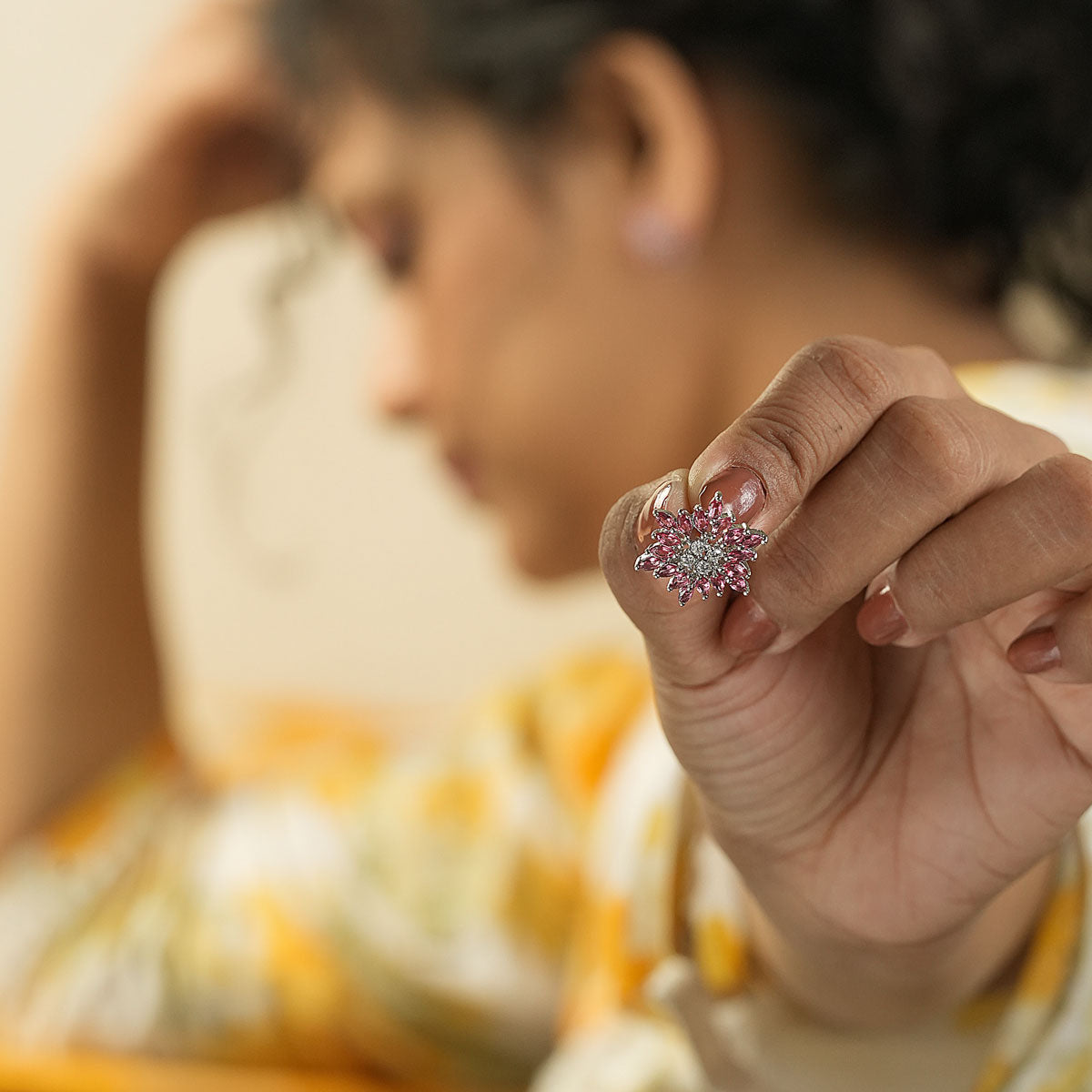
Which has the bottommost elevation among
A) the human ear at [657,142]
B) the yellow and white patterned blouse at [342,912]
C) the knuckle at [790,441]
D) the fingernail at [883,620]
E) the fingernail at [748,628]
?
the yellow and white patterned blouse at [342,912]

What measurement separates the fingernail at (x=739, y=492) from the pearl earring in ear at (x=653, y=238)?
0.40 metres

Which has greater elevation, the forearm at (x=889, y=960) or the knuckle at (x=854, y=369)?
the knuckle at (x=854, y=369)

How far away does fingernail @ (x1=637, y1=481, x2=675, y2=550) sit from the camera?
0.22 metres

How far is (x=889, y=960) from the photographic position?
12.3 inches

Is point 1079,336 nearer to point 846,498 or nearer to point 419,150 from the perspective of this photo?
point 419,150

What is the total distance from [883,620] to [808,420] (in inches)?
2.0

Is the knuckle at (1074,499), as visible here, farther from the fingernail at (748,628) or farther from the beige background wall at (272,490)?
the beige background wall at (272,490)

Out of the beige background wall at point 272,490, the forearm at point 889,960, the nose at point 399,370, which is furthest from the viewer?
the beige background wall at point 272,490

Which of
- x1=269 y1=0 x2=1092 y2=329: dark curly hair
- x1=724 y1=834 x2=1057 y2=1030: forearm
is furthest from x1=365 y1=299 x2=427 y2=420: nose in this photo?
x1=724 y1=834 x2=1057 y2=1030: forearm

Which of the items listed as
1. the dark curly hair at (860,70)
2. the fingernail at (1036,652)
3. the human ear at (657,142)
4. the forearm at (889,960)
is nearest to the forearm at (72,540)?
the dark curly hair at (860,70)

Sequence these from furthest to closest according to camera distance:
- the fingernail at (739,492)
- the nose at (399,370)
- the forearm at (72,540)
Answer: the forearm at (72,540) → the nose at (399,370) → the fingernail at (739,492)

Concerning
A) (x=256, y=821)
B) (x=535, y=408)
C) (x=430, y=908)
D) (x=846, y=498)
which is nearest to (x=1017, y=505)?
(x=846, y=498)

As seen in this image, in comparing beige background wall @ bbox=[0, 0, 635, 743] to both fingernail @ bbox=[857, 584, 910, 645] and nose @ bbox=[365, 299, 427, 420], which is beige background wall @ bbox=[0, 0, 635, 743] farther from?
fingernail @ bbox=[857, 584, 910, 645]

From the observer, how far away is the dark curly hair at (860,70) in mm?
625
